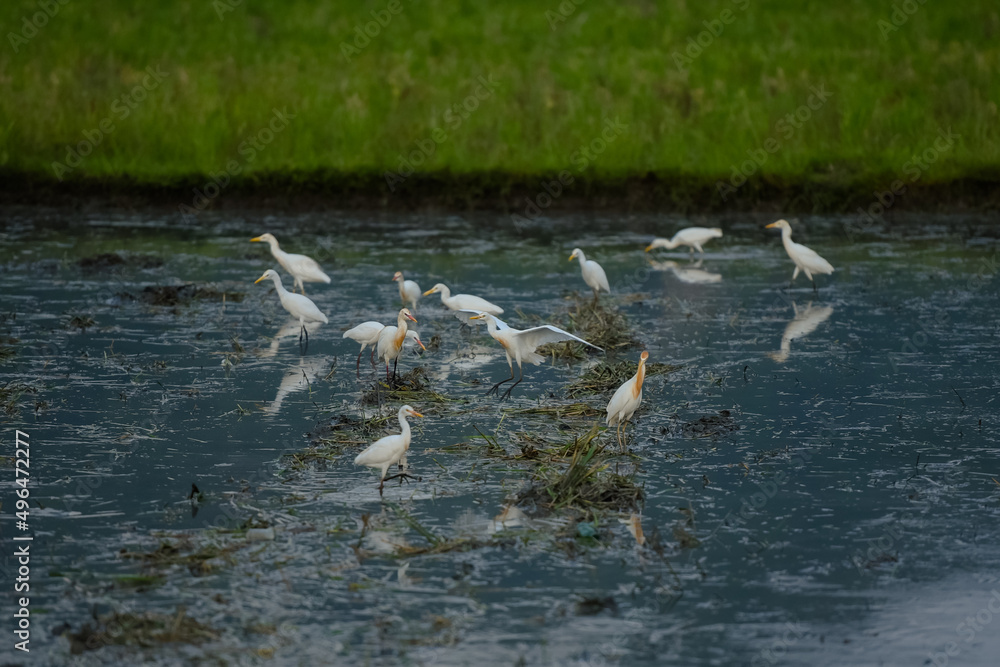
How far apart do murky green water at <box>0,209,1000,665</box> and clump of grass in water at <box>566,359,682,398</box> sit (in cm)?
21

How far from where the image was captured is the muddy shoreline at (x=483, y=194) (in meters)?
23.3

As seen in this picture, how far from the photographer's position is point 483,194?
23812mm

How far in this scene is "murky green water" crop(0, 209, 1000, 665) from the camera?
19.1 feet

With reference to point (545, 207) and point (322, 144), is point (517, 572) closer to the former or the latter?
point (545, 207)

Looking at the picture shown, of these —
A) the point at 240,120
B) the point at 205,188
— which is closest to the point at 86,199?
the point at 205,188

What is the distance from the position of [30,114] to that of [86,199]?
11.5 ft

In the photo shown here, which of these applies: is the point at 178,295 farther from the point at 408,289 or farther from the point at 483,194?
the point at 483,194

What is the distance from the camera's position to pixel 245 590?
243 inches

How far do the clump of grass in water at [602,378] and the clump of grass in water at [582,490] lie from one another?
2.66 metres

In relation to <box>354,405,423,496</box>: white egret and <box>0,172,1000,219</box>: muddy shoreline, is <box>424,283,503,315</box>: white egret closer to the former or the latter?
<box>354,405,423,496</box>: white egret

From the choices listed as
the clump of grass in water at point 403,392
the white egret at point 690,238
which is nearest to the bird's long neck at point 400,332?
the clump of grass in water at point 403,392

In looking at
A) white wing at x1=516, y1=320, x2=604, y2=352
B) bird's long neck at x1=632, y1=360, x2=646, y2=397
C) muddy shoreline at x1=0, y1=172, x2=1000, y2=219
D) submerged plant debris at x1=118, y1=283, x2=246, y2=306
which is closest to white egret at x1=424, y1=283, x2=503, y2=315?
white wing at x1=516, y1=320, x2=604, y2=352

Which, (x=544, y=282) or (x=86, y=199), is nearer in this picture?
(x=544, y=282)

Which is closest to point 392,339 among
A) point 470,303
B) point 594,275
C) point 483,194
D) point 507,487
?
point 470,303
